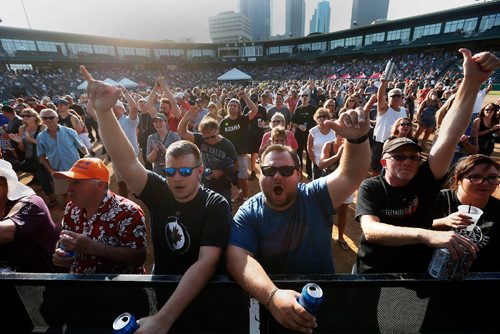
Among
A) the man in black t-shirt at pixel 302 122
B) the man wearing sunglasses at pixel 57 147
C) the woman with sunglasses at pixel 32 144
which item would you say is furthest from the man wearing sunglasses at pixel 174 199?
the man in black t-shirt at pixel 302 122

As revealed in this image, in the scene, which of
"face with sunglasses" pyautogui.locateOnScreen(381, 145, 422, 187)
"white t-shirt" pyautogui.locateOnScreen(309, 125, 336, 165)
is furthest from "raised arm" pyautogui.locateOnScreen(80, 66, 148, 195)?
"white t-shirt" pyautogui.locateOnScreen(309, 125, 336, 165)

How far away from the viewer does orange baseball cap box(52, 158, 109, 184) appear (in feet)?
6.68

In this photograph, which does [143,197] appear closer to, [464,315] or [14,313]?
[14,313]

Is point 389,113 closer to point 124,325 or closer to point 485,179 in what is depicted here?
point 485,179

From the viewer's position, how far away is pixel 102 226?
1.98m

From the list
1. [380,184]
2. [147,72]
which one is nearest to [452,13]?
[380,184]

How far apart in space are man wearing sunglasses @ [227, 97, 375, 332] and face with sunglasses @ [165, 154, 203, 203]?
0.44m

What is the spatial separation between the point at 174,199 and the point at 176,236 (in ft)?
0.95

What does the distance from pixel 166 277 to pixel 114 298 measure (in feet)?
1.09

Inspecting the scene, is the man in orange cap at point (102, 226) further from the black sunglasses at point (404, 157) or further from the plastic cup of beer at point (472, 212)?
the plastic cup of beer at point (472, 212)

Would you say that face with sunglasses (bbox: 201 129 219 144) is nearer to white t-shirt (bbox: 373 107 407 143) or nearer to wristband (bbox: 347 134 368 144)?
wristband (bbox: 347 134 368 144)

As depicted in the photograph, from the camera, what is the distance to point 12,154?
6277mm

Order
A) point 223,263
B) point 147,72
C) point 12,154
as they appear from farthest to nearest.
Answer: point 147,72 < point 12,154 < point 223,263

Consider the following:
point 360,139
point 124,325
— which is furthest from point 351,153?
point 124,325
